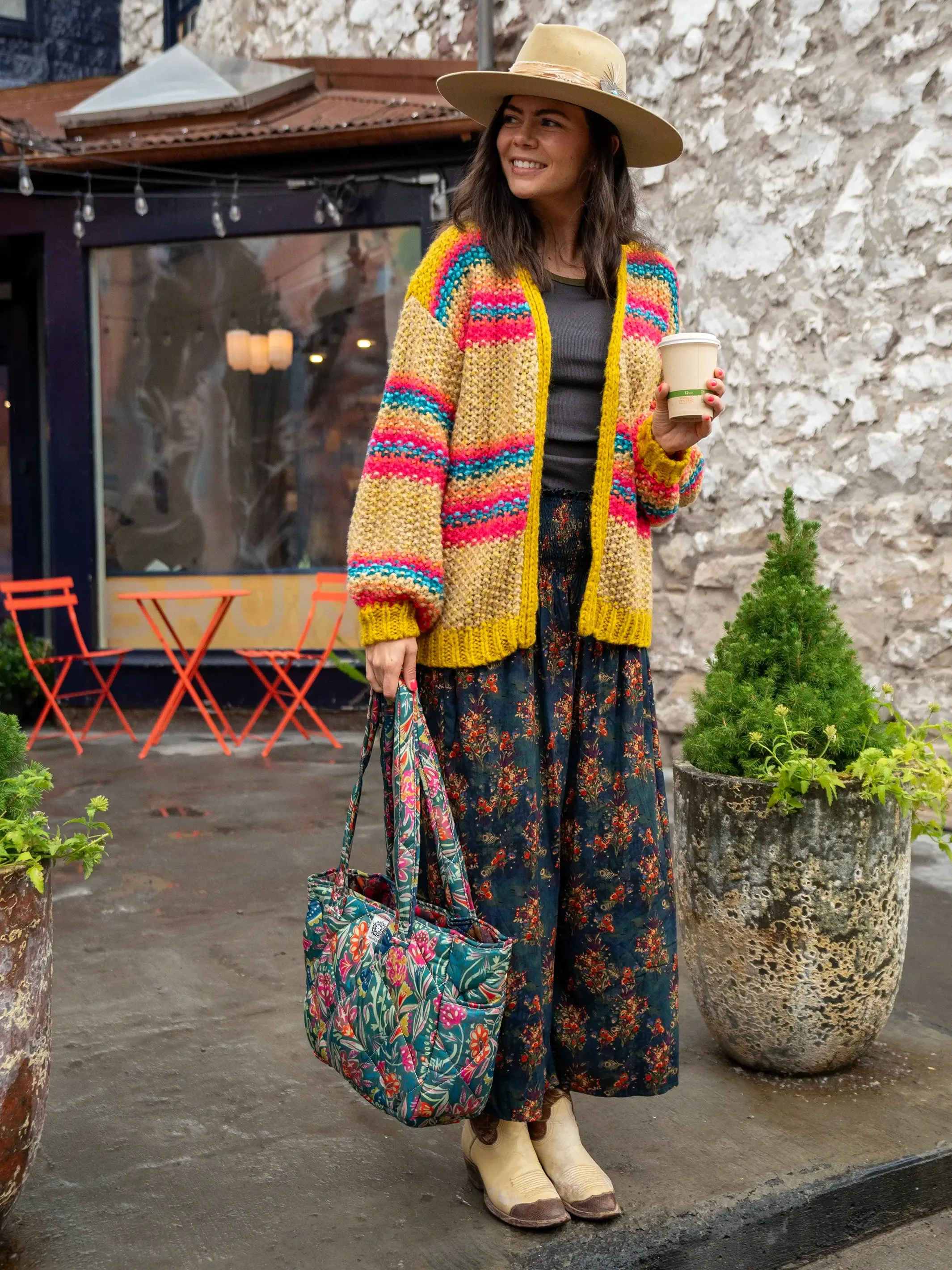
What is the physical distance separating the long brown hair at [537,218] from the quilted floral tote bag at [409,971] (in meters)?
0.84

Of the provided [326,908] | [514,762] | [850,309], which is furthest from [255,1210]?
[850,309]

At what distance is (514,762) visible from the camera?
2.16m

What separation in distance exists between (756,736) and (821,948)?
0.48m

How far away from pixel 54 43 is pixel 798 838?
9.06 m

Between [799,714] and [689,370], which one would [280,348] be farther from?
[689,370]

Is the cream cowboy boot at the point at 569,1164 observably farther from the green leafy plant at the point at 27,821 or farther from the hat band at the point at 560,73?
the hat band at the point at 560,73

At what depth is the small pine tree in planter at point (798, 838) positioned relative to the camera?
267cm

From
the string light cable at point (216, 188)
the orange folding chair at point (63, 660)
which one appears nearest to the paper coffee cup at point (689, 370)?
the orange folding chair at point (63, 660)

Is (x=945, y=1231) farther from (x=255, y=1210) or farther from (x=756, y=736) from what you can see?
(x=255, y=1210)

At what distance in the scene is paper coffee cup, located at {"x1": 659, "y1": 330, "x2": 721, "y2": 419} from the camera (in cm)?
202

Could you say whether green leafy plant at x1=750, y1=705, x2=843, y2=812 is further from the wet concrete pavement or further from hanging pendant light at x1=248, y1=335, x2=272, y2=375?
hanging pendant light at x1=248, y1=335, x2=272, y2=375

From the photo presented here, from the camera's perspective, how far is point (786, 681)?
285cm

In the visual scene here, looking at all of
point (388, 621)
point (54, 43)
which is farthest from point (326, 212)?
point (388, 621)

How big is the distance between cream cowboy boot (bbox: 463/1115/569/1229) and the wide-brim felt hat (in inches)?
71.1
